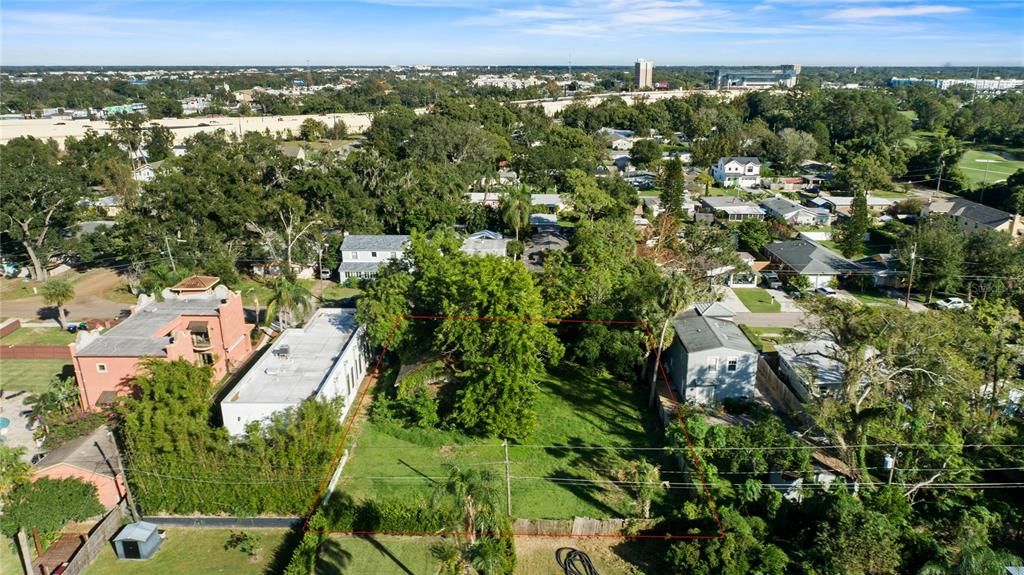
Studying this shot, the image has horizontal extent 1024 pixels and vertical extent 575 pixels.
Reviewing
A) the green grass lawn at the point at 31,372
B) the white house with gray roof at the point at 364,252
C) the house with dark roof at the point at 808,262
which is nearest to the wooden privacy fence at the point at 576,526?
the green grass lawn at the point at 31,372

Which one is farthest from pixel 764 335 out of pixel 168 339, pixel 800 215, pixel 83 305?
pixel 83 305

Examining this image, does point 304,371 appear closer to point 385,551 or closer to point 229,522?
point 229,522

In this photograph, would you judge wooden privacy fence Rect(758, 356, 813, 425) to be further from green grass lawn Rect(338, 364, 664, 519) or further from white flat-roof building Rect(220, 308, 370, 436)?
white flat-roof building Rect(220, 308, 370, 436)

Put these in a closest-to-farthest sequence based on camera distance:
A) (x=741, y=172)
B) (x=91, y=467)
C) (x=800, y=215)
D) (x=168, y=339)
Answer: (x=91, y=467) → (x=168, y=339) → (x=800, y=215) → (x=741, y=172)

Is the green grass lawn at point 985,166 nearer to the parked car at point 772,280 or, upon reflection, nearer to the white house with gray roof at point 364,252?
the parked car at point 772,280

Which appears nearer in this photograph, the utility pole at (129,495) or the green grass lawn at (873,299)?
the utility pole at (129,495)

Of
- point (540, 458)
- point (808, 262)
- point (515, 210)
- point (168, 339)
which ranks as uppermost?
point (515, 210)
